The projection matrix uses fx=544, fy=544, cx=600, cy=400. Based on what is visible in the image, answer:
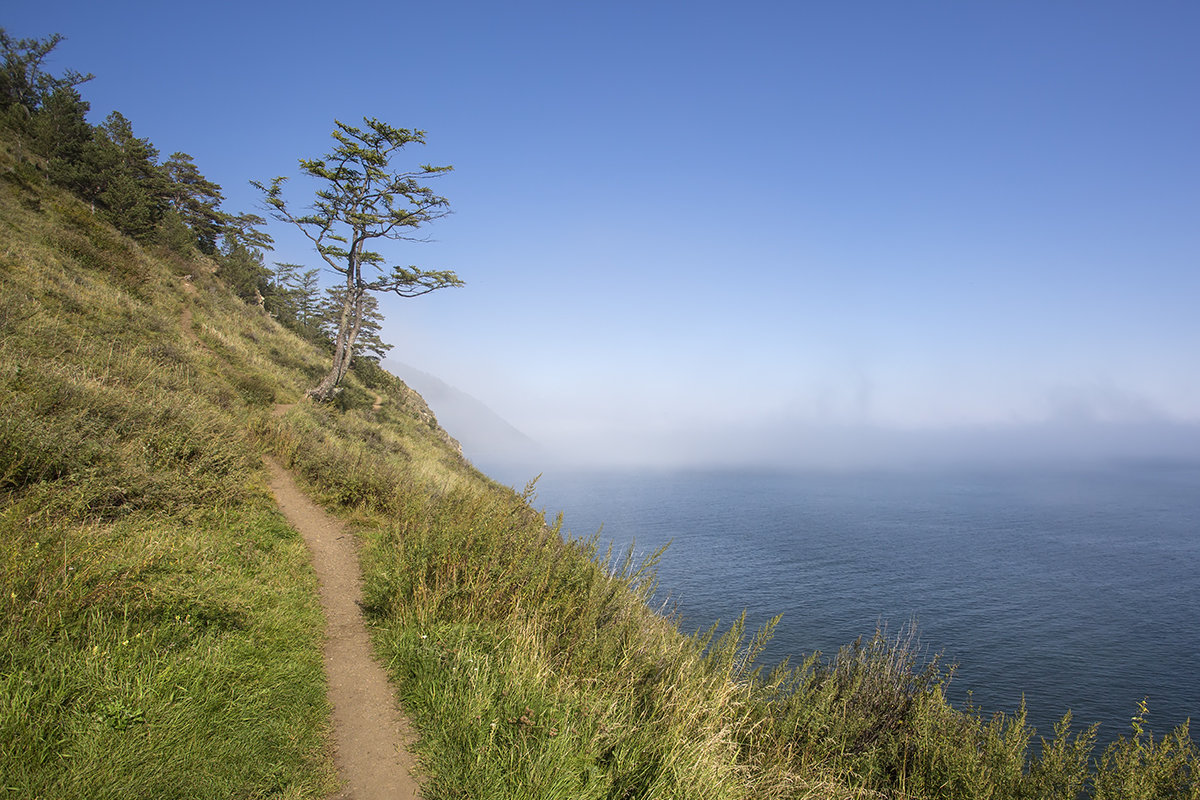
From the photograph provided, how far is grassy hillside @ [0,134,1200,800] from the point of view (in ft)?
12.0

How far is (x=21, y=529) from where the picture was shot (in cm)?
472

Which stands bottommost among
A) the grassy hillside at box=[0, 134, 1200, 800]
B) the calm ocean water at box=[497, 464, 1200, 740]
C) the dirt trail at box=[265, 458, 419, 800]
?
the calm ocean water at box=[497, 464, 1200, 740]

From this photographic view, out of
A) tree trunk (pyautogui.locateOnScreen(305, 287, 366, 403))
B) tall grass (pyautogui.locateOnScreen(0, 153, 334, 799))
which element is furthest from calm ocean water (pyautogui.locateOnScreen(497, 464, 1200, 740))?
tree trunk (pyautogui.locateOnScreen(305, 287, 366, 403))

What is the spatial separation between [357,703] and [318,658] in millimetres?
796

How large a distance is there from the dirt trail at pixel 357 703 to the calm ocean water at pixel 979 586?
449 centimetres

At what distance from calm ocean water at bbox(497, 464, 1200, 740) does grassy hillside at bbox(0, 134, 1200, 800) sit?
2.85m

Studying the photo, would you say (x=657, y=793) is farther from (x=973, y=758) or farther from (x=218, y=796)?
(x=973, y=758)

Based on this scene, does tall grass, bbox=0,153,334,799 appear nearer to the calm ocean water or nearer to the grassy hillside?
the grassy hillside

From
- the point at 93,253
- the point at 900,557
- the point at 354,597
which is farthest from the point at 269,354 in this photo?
the point at 900,557

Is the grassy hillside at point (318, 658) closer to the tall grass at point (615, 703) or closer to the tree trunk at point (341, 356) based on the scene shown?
the tall grass at point (615, 703)

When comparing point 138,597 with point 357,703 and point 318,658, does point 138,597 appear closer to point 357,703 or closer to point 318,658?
point 318,658

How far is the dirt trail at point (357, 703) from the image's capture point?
3.99 meters

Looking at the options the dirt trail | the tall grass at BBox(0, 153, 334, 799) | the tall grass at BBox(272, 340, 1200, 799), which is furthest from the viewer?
the tall grass at BBox(272, 340, 1200, 799)

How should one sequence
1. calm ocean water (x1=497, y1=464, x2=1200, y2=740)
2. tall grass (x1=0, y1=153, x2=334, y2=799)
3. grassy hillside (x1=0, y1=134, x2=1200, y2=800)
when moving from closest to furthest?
tall grass (x1=0, y1=153, x2=334, y2=799) → grassy hillside (x1=0, y1=134, x2=1200, y2=800) → calm ocean water (x1=497, y1=464, x2=1200, y2=740)
